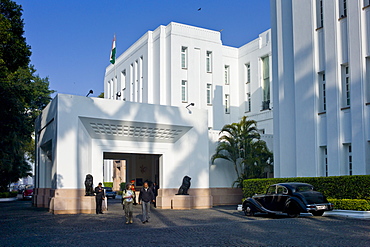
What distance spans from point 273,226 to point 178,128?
12663 mm

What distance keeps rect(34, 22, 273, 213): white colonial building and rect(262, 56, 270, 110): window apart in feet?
0.31

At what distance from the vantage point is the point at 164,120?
25.6m

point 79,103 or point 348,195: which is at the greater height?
point 79,103

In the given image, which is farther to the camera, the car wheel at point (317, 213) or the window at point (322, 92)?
the window at point (322, 92)

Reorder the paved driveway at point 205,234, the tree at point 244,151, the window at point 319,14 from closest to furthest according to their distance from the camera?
1. the paved driveway at point 205,234
2. the window at point 319,14
3. the tree at point 244,151

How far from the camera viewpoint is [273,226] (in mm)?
14648

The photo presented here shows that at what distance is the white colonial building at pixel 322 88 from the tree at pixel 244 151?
3893 millimetres

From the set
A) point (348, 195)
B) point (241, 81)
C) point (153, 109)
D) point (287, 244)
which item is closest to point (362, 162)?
point (348, 195)

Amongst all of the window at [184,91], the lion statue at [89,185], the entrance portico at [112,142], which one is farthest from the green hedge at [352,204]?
the window at [184,91]

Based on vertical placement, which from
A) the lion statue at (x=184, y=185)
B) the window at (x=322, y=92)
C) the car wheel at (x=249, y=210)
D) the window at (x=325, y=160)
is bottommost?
the car wheel at (x=249, y=210)

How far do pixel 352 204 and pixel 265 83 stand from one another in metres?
25.3

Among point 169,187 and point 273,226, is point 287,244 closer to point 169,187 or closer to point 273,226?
point 273,226

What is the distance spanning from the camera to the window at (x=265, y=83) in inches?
1615

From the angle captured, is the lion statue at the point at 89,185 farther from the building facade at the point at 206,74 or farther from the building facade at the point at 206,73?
the building facade at the point at 206,73
